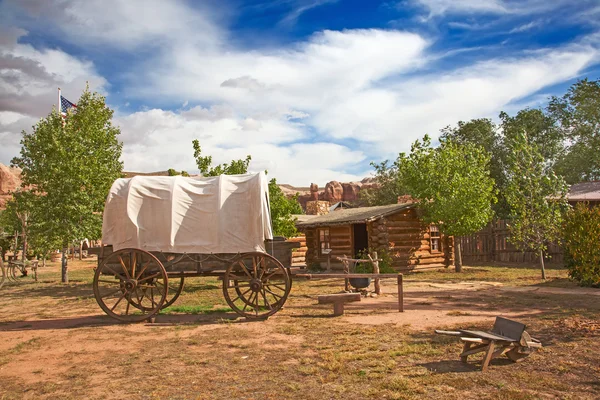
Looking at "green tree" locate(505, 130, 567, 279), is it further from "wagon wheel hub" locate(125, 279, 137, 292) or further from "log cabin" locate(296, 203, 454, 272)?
"wagon wheel hub" locate(125, 279, 137, 292)

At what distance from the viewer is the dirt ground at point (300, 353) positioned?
530cm

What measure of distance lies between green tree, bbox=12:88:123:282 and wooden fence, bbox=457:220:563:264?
765 inches

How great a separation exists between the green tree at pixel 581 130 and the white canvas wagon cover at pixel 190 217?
108 ft

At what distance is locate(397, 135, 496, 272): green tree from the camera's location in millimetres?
20609

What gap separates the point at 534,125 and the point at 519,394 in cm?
3680

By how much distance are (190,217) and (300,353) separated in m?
4.27

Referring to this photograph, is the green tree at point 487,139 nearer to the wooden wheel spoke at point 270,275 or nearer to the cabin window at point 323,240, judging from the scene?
the cabin window at point 323,240

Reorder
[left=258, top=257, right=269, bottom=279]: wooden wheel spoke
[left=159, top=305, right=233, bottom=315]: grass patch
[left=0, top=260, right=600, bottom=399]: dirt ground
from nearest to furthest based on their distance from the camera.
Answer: [left=0, top=260, right=600, bottom=399]: dirt ground, [left=258, top=257, right=269, bottom=279]: wooden wheel spoke, [left=159, top=305, right=233, bottom=315]: grass patch

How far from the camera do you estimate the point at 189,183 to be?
10.1 meters

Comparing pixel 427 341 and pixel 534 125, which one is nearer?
pixel 427 341

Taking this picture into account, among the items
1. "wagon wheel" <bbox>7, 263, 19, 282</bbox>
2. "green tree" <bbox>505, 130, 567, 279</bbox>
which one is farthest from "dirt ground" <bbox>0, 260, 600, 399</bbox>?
"wagon wheel" <bbox>7, 263, 19, 282</bbox>

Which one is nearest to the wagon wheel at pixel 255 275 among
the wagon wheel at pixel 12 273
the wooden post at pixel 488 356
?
the wooden post at pixel 488 356

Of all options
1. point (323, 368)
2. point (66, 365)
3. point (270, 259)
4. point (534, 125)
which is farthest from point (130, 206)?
point (534, 125)

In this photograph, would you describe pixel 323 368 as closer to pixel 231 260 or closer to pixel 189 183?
pixel 231 260
